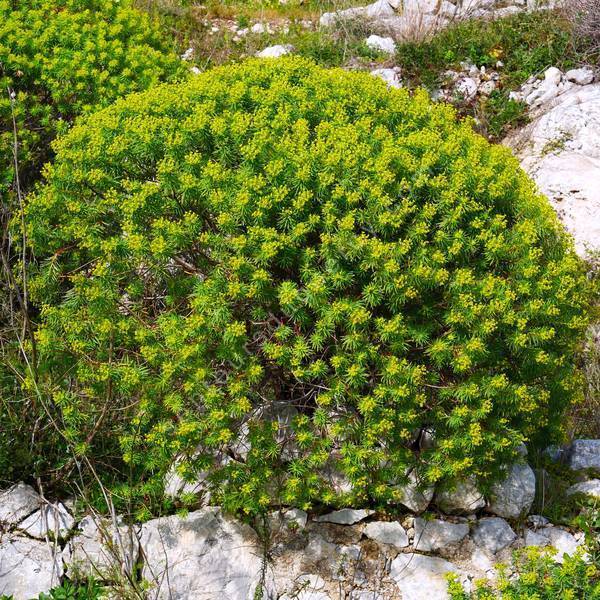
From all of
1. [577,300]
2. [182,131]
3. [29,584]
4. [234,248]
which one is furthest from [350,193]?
[29,584]

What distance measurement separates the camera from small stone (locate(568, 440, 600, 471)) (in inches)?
194

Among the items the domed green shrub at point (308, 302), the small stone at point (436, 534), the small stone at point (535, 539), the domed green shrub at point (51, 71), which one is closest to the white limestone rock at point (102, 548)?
the domed green shrub at point (308, 302)

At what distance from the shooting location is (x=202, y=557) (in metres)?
4.18

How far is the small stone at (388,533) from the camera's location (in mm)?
4277

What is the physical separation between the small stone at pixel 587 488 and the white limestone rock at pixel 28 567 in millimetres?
3078

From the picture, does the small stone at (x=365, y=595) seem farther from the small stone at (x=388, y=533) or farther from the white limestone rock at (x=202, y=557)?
the white limestone rock at (x=202, y=557)

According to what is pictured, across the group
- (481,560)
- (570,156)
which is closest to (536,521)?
(481,560)

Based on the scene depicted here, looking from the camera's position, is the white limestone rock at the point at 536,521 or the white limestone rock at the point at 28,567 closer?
the white limestone rock at the point at 28,567

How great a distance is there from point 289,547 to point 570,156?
4616mm

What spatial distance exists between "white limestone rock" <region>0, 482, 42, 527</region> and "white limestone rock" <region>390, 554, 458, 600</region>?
6.95 feet

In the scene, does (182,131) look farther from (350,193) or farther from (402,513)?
(402,513)

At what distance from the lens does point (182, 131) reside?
4172mm

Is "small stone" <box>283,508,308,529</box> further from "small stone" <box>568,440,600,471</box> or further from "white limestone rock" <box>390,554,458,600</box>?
"small stone" <box>568,440,600,471</box>

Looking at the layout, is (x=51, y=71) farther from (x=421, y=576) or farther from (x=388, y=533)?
(x=421, y=576)
